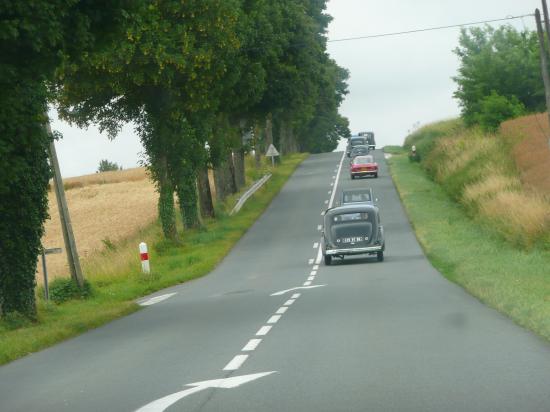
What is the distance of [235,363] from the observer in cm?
1284

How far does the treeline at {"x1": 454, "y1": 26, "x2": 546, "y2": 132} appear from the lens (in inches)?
2685

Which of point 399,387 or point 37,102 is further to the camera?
point 37,102

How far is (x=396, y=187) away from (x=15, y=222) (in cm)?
4270

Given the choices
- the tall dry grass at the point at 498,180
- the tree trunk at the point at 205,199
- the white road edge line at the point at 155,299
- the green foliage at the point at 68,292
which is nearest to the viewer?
the white road edge line at the point at 155,299

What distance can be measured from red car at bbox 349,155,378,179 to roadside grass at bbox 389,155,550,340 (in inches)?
484

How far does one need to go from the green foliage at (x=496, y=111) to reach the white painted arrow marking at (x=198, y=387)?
189ft

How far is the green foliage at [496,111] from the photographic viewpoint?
6769 centimetres

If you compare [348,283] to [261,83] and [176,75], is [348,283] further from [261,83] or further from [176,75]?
[261,83]

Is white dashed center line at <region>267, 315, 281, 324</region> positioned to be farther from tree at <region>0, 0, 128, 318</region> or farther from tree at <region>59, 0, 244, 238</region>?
tree at <region>59, 0, 244, 238</region>

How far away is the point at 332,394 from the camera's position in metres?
10.1

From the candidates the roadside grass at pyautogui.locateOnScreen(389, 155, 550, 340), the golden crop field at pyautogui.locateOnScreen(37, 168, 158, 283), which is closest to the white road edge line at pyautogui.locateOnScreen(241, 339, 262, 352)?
the roadside grass at pyautogui.locateOnScreen(389, 155, 550, 340)

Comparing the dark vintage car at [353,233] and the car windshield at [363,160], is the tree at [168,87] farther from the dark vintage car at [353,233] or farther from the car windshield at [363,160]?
the car windshield at [363,160]

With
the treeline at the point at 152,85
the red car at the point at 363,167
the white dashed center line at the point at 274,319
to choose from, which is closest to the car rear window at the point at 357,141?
the red car at the point at 363,167

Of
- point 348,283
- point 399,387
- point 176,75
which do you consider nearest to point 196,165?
point 176,75
